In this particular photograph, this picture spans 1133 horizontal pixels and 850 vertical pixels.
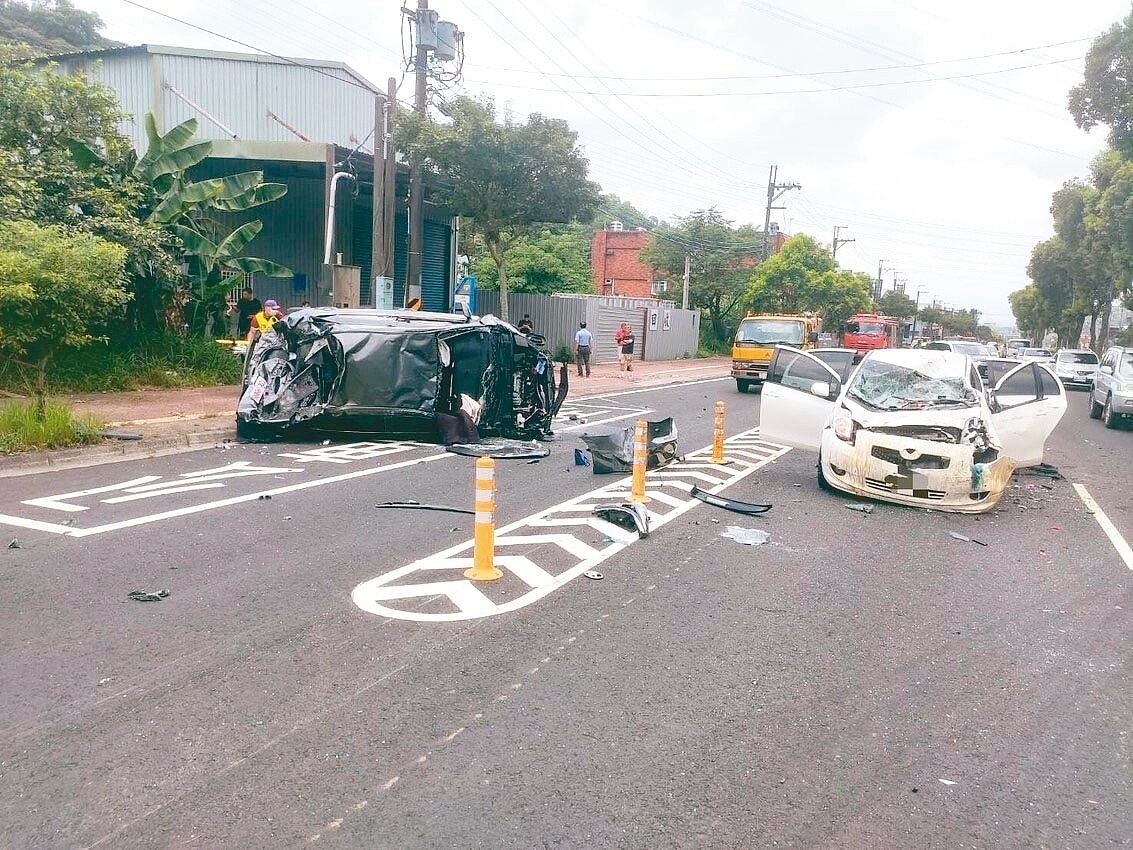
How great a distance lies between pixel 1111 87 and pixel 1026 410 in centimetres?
2016

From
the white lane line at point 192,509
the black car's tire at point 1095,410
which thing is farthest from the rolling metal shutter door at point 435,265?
the white lane line at point 192,509

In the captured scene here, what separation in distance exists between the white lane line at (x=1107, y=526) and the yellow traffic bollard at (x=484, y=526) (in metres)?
5.41

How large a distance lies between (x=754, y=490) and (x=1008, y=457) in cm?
306

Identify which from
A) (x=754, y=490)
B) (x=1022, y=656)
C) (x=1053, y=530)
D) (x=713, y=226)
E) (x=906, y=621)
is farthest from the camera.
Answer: (x=713, y=226)

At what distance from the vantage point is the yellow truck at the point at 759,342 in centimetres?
2438

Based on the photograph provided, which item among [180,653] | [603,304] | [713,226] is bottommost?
[180,653]

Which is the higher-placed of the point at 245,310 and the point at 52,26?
the point at 52,26

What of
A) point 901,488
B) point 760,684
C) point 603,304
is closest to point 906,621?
point 760,684

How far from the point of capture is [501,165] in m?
24.6

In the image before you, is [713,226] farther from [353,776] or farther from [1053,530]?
[353,776]

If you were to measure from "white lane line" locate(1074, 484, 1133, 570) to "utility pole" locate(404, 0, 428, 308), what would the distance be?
13.6 meters

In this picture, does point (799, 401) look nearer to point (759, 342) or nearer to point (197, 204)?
point (197, 204)

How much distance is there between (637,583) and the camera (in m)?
6.39

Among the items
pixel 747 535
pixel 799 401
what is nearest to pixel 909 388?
pixel 799 401
